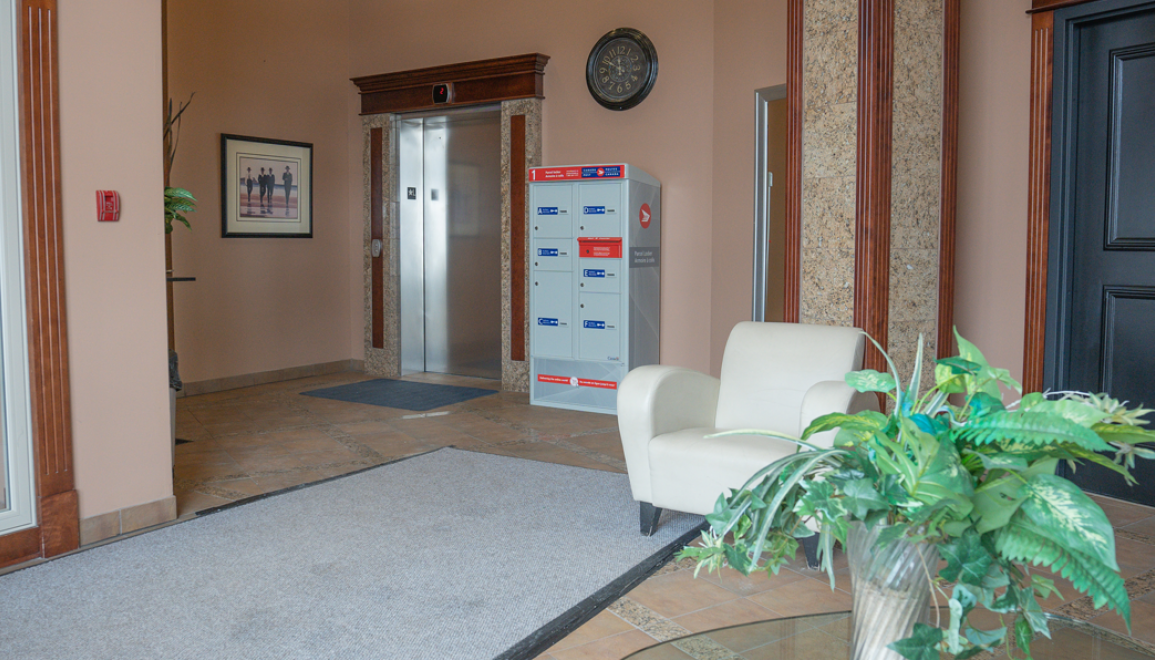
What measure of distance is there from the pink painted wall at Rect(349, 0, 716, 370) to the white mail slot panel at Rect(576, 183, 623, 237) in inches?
19.9

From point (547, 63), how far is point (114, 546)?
4.78 meters

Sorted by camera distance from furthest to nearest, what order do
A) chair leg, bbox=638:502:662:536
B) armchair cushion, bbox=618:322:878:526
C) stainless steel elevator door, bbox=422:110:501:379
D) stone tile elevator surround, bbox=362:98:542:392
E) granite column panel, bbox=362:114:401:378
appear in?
1. granite column panel, bbox=362:114:401:378
2. stainless steel elevator door, bbox=422:110:501:379
3. stone tile elevator surround, bbox=362:98:542:392
4. chair leg, bbox=638:502:662:536
5. armchair cushion, bbox=618:322:878:526

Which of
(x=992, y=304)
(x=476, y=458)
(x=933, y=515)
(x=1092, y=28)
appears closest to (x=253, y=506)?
(x=476, y=458)

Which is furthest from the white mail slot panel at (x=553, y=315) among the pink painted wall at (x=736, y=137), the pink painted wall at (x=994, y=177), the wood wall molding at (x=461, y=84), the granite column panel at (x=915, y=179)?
the pink painted wall at (x=994, y=177)

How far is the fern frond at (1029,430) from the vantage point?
3.29ft

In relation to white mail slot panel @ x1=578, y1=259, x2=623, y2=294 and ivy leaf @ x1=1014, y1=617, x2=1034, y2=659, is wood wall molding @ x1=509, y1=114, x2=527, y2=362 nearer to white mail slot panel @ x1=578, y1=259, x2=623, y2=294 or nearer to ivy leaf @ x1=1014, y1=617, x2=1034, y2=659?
white mail slot panel @ x1=578, y1=259, x2=623, y2=294

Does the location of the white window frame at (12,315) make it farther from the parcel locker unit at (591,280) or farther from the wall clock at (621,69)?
the wall clock at (621,69)

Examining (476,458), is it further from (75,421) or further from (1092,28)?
(1092,28)

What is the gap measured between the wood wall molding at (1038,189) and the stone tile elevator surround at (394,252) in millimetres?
3717

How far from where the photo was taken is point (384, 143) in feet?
25.4

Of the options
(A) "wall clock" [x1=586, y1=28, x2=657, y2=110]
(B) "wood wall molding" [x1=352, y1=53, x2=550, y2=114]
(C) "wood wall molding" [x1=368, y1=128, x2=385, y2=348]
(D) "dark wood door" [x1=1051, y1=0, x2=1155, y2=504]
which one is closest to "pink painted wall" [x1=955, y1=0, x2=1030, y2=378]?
(D) "dark wood door" [x1=1051, y1=0, x2=1155, y2=504]

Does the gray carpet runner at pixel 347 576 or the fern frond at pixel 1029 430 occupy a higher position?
the fern frond at pixel 1029 430

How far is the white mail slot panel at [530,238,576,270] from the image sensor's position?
20.4ft

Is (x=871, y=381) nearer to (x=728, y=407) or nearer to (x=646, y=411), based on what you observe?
(x=646, y=411)
